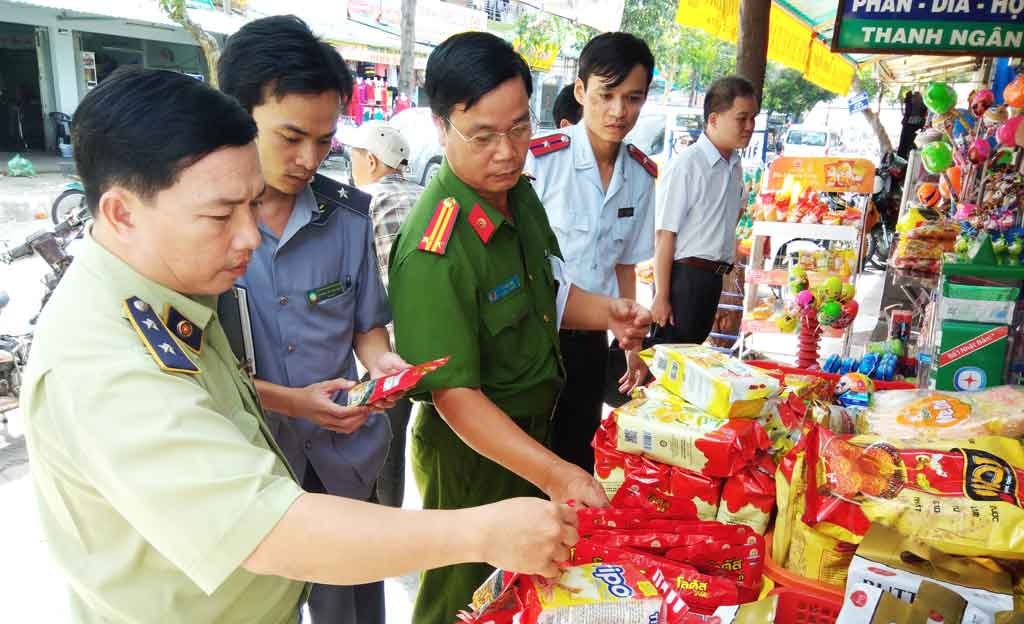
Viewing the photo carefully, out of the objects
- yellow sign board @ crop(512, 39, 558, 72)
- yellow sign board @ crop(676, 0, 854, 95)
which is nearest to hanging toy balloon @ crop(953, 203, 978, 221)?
yellow sign board @ crop(676, 0, 854, 95)

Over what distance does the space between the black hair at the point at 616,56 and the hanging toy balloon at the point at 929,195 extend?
10.2ft

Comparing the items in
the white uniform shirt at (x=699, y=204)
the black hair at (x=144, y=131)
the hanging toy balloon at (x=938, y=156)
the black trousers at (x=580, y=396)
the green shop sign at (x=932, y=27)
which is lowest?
the black trousers at (x=580, y=396)

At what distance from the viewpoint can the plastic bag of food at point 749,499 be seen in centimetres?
153

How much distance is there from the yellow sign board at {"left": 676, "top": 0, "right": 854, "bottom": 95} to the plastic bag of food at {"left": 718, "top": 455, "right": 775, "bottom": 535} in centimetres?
440

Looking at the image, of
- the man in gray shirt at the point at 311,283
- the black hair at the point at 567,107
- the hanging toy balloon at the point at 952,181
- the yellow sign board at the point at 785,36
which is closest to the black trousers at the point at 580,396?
the man in gray shirt at the point at 311,283

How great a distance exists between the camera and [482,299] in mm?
1670

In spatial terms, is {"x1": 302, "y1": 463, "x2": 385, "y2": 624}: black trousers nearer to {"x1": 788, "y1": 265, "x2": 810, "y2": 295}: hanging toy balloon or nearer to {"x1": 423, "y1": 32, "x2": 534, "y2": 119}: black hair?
{"x1": 423, "y1": 32, "x2": 534, "y2": 119}: black hair

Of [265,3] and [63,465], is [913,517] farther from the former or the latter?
[265,3]

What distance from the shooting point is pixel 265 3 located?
45.4 feet

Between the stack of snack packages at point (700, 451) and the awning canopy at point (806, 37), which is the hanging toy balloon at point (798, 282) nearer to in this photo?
the stack of snack packages at point (700, 451)

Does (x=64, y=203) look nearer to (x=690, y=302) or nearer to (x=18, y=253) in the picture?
(x=18, y=253)

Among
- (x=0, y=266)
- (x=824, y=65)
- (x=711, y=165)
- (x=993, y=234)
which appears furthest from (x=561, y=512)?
(x=824, y=65)

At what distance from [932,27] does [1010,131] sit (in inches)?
28.3

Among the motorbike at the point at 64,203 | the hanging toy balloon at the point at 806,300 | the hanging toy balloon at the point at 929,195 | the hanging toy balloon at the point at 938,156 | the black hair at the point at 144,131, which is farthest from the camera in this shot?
the motorbike at the point at 64,203
